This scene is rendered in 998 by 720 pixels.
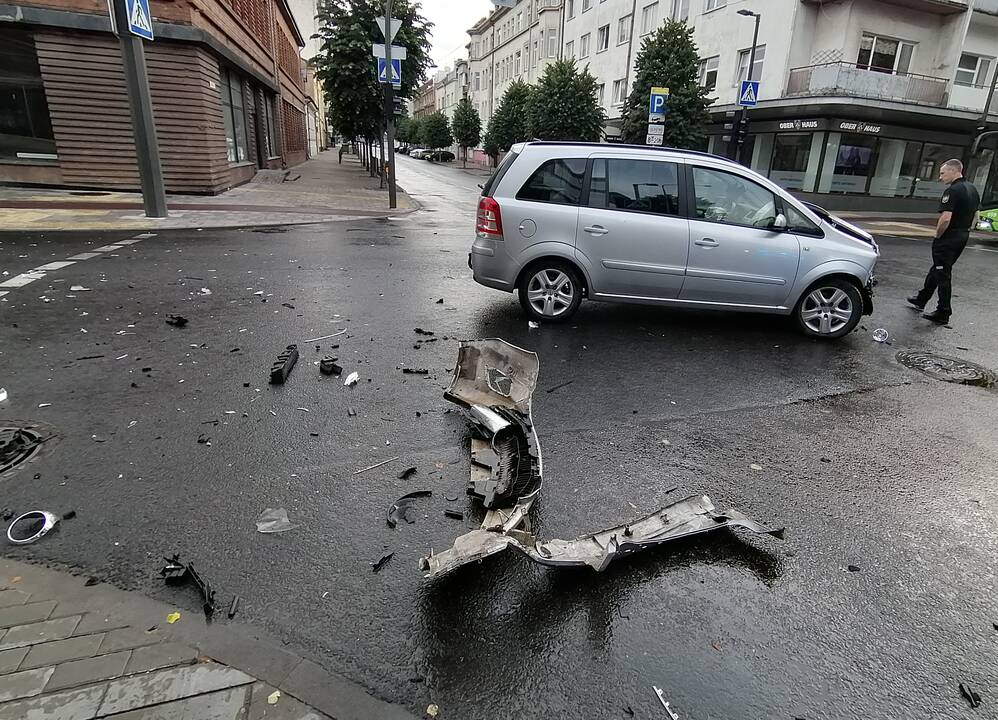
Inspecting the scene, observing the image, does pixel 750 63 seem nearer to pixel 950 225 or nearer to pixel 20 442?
pixel 950 225

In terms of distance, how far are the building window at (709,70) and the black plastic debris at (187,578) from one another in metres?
34.6

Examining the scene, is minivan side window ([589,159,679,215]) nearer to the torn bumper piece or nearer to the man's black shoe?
the torn bumper piece

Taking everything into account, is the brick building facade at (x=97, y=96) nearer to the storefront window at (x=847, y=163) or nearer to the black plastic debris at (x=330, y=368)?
the black plastic debris at (x=330, y=368)

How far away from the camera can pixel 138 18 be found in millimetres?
12094

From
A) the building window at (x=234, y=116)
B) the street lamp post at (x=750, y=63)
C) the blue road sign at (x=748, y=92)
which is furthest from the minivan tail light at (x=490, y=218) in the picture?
the street lamp post at (x=750, y=63)

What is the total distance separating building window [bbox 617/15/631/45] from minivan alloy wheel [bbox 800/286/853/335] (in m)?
38.8

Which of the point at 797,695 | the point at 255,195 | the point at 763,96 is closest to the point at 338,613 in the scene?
the point at 797,695

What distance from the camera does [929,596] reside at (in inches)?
113

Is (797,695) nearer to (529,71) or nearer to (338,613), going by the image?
(338,613)

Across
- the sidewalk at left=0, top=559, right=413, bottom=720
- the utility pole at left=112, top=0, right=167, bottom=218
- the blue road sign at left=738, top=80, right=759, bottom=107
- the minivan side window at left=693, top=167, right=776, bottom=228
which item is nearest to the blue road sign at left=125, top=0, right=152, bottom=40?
the utility pole at left=112, top=0, right=167, bottom=218

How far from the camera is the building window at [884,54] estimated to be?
88.0 ft

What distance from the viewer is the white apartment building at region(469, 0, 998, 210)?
2619 cm

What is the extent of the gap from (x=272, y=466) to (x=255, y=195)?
19.3 meters

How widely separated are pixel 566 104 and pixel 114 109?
81.2ft
